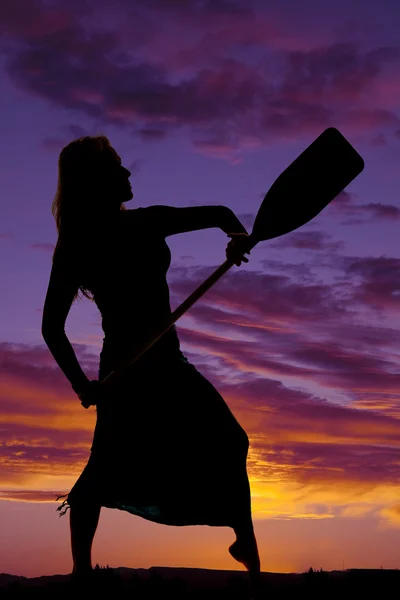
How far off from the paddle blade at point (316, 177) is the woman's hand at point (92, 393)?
1.71 meters

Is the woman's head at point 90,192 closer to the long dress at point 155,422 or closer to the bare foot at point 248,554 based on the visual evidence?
the long dress at point 155,422

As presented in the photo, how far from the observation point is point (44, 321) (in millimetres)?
5426

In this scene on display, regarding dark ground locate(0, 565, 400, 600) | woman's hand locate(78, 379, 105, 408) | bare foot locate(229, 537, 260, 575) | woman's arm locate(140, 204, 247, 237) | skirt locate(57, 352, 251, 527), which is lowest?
dark ground locate(0, 565, 400, 600)

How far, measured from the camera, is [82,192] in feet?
17.7

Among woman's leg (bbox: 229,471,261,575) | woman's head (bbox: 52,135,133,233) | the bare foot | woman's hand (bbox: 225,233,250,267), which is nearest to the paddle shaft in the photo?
woman's hand (bbox: 225,233,250,267)

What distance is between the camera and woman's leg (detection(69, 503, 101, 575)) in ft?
17.3

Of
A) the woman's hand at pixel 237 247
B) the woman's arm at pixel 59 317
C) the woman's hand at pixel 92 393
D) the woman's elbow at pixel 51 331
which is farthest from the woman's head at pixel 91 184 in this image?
the woman's hand at pixel 92 393

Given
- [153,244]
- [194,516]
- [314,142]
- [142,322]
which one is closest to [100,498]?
[194,516]

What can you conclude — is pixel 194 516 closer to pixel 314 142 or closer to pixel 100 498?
pixel 100 498

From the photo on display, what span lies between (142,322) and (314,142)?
1.83 meters

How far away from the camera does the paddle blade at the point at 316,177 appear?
5.84m

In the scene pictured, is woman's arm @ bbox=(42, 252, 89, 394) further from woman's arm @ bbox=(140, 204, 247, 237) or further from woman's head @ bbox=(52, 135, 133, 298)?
woman's arm @ bbox=(140, 204, 247, 237)

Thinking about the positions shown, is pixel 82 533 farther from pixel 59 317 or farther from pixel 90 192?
pixel 90 192

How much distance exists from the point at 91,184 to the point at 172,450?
1.77m
